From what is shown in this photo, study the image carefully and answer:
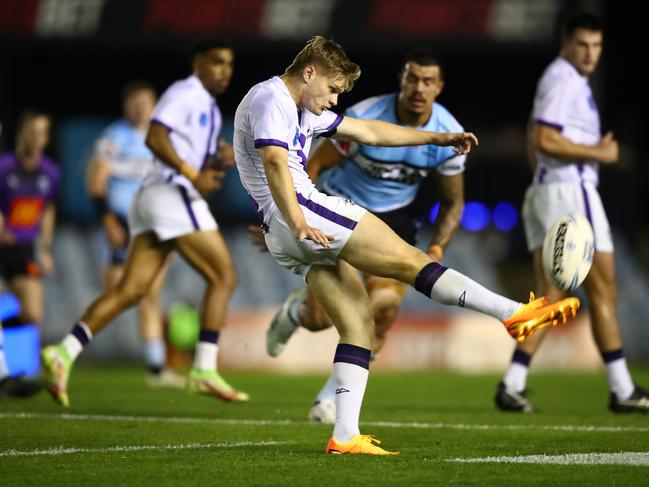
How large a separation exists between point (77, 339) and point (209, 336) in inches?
33.1

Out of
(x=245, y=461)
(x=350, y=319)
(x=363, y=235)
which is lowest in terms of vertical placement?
(x=245, y=461)

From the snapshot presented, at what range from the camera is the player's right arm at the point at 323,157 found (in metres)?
7.86

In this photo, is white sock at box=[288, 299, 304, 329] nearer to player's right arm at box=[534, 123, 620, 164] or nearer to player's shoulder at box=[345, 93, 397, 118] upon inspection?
player's shoulder at box=[345, 93, 397, 118]

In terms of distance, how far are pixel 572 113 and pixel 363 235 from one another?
131 inches

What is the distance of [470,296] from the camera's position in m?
5.86

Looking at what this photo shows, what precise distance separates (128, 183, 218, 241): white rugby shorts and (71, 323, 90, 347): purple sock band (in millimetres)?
785

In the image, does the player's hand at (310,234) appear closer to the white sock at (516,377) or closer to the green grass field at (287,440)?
the green grass field at (287,440)

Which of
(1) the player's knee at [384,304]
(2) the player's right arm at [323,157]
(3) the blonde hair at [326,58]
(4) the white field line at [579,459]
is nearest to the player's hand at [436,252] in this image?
(1) the player's knee at [384,304]

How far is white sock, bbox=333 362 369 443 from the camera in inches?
232

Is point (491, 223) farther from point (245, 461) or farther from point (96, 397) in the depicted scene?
point (245, 461)

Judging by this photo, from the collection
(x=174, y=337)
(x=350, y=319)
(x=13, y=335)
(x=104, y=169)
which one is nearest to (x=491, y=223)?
(x=174, y=337)

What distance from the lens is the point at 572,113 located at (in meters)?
8.73

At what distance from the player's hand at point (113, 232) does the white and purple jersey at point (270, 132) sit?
5.17m

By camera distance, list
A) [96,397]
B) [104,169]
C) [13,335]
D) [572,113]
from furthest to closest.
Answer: [104,169]
[13,335]
[96,397]
[572,113]
